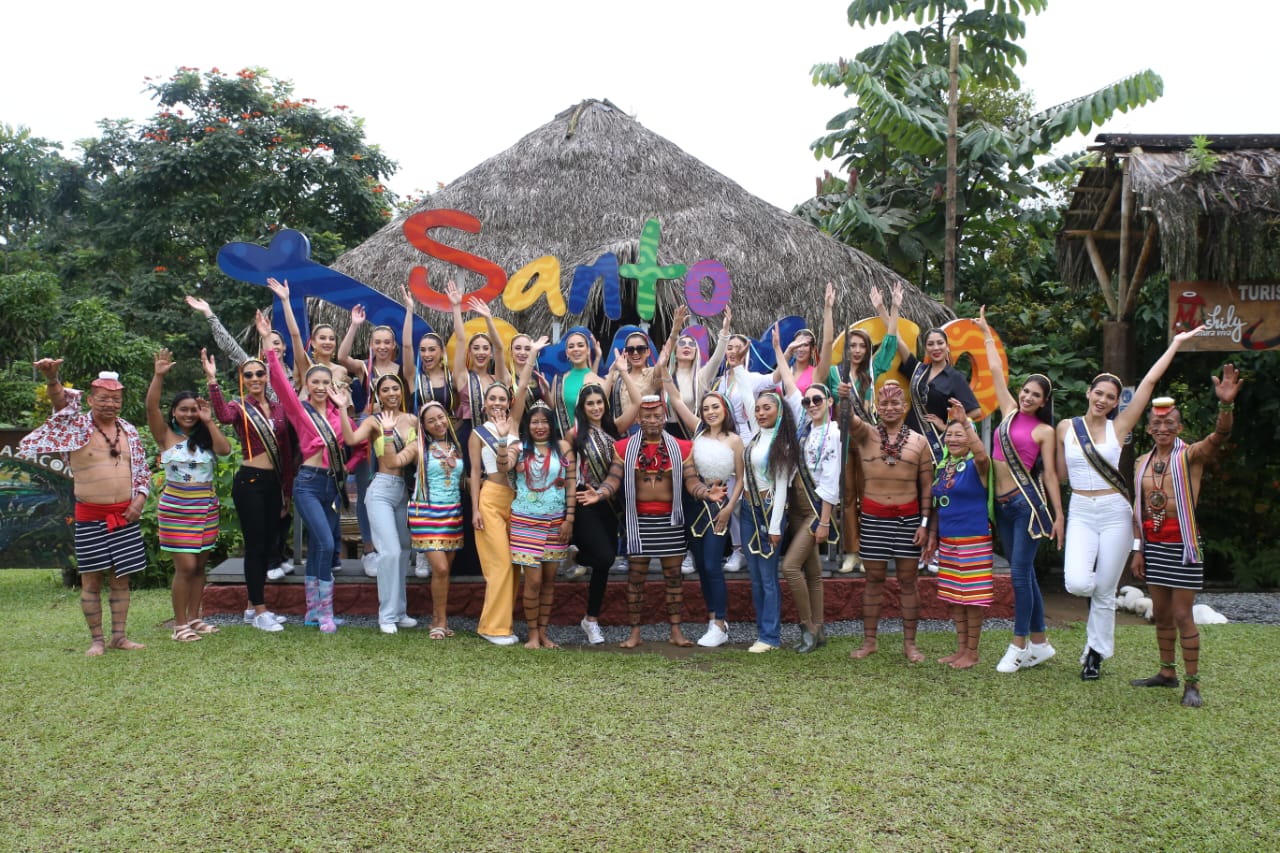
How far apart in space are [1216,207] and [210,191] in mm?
16103

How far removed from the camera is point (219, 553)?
9648 millimetres

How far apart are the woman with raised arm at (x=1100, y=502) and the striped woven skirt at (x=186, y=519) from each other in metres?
4.99

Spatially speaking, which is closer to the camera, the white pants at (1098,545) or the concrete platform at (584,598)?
the white pants at (1098,545)

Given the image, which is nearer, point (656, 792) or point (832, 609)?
point (656, 792)

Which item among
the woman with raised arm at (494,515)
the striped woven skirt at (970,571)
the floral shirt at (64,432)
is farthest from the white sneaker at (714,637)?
→ the floral shirt at (64,432)

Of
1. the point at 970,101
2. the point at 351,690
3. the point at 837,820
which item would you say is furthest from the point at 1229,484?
the point at 970,101

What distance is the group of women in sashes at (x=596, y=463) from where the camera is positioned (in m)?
5.49

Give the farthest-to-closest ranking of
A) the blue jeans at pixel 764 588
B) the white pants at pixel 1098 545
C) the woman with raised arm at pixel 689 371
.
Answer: the woman with raised arm at pixel 689 371
the blue jeans at pixel 764 588
the white pants at pixel 1098 545

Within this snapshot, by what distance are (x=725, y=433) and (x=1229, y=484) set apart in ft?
22.1

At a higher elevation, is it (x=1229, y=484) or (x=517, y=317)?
(x=517, y=317)

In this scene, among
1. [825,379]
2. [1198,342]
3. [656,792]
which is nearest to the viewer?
[656,792]

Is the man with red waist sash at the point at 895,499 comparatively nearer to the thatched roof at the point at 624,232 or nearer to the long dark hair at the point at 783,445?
the long dark hair at the point at 783,445

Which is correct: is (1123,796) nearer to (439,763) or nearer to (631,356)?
(439,763)

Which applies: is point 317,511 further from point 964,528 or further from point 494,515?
point 964,528
